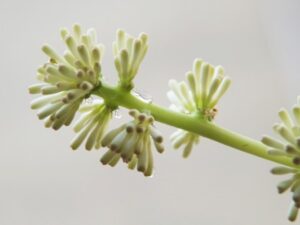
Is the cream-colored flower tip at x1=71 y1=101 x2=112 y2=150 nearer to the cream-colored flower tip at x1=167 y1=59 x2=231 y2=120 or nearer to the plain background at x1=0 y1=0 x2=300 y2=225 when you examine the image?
the cream-colored flower tip at x1=167 y1=59 x2=231 y2=120

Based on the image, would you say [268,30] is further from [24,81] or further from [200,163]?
[24,81]

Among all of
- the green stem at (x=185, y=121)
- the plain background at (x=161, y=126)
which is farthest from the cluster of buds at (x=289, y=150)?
the plain background at (x=161, y=126)

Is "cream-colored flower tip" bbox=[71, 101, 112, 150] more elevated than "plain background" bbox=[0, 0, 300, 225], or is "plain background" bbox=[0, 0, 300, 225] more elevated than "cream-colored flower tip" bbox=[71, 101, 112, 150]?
"plain background" bbox=[0, 0, 300, 225]

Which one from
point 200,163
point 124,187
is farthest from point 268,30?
point 124,187

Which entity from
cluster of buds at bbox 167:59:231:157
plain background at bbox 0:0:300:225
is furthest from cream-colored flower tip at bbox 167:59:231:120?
plain background at bbox 0:0:300:225

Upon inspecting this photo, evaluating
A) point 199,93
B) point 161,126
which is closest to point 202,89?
point 199,93

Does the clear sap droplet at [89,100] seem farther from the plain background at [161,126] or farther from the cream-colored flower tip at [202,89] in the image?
the plain background at [161,126]

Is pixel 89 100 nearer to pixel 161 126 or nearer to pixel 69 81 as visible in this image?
pixel 69 81
